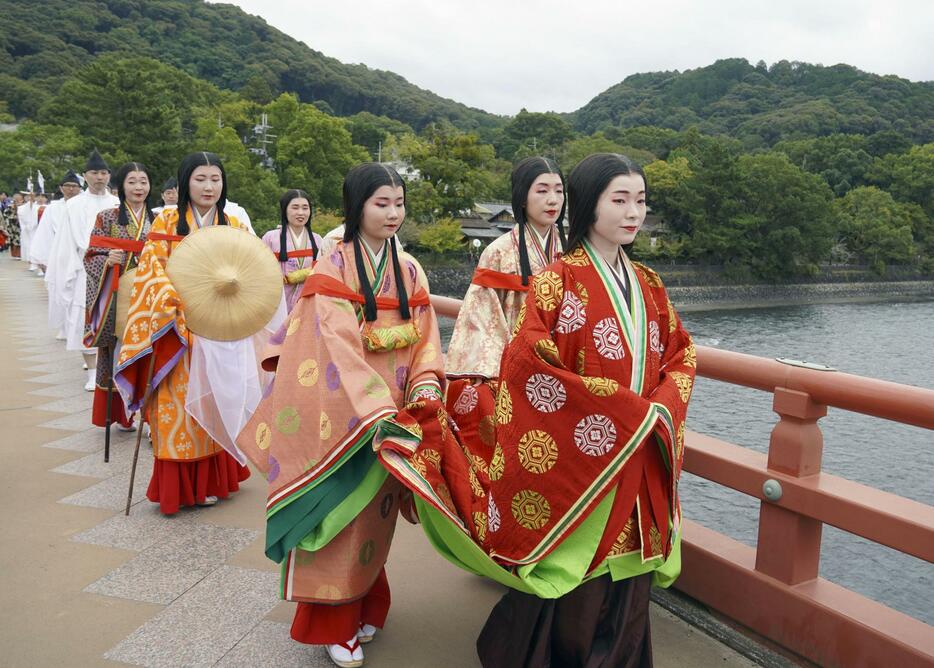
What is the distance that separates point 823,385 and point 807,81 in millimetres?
135056

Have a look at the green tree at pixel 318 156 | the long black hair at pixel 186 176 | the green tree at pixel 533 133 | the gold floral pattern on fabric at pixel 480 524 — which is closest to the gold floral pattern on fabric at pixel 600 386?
the gold floral pattern on fabric at pixel 480 524

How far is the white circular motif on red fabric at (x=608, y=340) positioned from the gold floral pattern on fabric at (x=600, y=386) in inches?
5.3

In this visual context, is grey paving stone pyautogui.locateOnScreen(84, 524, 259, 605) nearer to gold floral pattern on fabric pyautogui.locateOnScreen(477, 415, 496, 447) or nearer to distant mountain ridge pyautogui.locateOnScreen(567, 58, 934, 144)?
gold floral pattern on fabric pyautogui.locateOnScreen(477, 415, 496, 447)

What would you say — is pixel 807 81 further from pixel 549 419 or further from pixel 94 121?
pixel 549 419

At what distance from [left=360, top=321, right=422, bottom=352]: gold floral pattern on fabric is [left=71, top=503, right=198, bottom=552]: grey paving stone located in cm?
187

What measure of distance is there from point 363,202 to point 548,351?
1105 millimetres

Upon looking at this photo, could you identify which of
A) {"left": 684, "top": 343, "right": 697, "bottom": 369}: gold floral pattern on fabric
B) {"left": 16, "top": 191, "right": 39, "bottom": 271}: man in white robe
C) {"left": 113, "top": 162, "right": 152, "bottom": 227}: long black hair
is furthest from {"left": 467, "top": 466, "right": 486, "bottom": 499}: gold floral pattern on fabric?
{"left": 16, "top": 191, "right": 39, "bottom": 271}: man in white robe

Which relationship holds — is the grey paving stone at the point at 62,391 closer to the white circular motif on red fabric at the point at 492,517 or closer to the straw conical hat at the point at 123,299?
the straw conical hat at the point at 123,299

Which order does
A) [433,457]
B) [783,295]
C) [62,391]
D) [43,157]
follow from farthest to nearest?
[783,295] < [43,157] < [62,391] < [433,457]

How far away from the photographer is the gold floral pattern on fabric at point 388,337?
2.92 meters

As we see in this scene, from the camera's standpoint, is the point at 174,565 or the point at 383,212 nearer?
the point at 383,212

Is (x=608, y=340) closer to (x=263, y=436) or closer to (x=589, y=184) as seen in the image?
(x=589, y=184)

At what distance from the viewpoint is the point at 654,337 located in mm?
2516

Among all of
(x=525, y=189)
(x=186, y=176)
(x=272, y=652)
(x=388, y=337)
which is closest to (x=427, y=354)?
(x=388, y=337)
